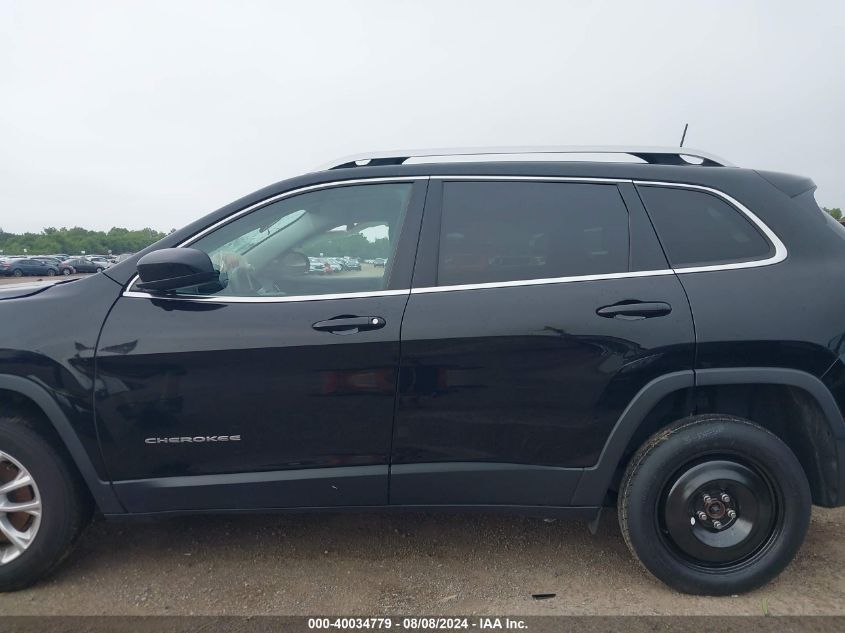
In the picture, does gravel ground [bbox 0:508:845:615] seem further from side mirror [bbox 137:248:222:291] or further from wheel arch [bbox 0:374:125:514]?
side mirror [bbox 137:248:222:291]

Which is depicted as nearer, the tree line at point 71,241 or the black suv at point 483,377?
the black suv at point 483,377

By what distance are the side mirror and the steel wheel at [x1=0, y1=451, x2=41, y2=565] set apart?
0.99m

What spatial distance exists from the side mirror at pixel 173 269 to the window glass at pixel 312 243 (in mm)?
104

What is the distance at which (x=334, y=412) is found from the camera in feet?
7.54

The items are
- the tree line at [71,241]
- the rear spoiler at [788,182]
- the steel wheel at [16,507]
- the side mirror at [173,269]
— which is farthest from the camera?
the tree line at [71,241]

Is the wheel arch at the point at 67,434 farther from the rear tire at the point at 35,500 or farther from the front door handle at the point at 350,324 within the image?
the front door handle at the point at 350,324

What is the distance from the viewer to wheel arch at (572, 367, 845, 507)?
7.47 ft

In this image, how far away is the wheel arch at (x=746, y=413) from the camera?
228 centimetres

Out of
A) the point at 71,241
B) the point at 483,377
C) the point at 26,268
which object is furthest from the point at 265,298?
the point at 71,241

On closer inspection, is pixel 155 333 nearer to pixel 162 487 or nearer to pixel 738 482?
pixel 162 487

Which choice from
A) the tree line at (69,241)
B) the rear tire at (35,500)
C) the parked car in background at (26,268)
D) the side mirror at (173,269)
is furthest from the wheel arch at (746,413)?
the tree line at (69,241)

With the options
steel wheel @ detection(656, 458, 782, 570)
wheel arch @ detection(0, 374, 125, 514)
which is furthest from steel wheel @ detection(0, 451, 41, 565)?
steel wheel @ detection(656, 458, 782, 570)

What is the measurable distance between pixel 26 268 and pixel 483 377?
41.3 metres

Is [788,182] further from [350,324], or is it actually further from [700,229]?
[350,324]
